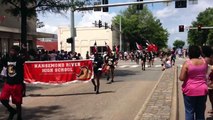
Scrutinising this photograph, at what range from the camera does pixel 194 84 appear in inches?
302

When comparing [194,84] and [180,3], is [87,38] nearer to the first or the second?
[180,3]

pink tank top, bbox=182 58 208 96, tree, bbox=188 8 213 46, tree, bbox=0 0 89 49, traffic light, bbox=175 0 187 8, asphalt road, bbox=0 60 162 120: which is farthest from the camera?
tree, bbox=188 8 213 46

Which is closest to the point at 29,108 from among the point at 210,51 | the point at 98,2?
the point at 210,51

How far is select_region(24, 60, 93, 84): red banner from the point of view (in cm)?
1666

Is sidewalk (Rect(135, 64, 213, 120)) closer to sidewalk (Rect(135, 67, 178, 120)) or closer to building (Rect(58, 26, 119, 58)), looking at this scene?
sidewalk (Rect(135, 67, 178, 120))

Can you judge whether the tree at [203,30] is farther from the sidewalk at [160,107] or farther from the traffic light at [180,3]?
the sidewalk at [160,107]

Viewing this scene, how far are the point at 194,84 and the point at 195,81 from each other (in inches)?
2.1

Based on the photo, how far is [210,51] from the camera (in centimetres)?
1009

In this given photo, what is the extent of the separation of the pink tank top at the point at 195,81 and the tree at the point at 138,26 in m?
86.0

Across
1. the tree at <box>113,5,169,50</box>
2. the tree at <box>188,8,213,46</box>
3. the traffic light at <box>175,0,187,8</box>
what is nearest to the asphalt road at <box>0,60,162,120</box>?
the traffic light at <box>175,0,187,8</box>

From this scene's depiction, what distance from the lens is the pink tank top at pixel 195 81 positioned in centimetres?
761

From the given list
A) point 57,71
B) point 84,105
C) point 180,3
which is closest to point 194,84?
point 84,105

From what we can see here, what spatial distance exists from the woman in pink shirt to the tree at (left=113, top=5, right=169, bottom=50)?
86014mm

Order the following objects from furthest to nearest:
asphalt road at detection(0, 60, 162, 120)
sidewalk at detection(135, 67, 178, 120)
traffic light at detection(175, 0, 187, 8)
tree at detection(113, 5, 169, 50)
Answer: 1. tree at detection(113, 5, 169, 50)
2. traffic light at detection(175, 0, 187, 8)
3. asphalt road at detection(0, 60, 162, 120)
4. sidewalk at detection(135, 67, 178, 120)
